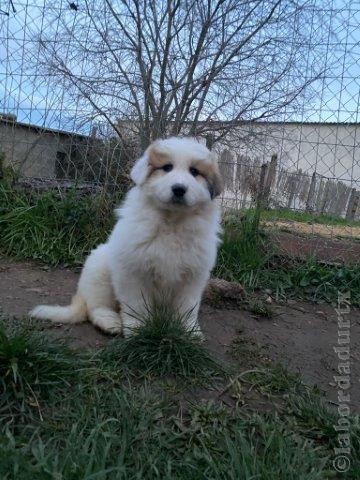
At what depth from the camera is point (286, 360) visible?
9.48 feet

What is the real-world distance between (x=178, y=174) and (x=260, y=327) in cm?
145

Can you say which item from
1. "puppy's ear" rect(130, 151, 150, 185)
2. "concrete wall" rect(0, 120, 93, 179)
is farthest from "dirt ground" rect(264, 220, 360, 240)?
"puppy's ear" rect(130, 151, 150, 185)

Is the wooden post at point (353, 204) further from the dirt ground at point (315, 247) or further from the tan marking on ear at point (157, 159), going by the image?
the tan marking on ear at point (157, 159)

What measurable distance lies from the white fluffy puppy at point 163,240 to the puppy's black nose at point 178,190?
0.02m

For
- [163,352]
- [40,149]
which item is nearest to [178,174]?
[163,352]

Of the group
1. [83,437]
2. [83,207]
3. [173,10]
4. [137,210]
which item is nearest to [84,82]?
[173,10]

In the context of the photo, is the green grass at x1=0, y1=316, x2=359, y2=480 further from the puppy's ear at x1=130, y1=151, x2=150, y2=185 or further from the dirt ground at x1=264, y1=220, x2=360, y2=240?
the dirt ground at x1=264, y1=220, x2=360, y2=240

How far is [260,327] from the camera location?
11.4 ft

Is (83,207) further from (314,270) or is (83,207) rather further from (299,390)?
(299,390)

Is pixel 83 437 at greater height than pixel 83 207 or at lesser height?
lesser

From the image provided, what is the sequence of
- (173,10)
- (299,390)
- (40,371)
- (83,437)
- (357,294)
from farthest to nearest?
(173,10)
(357,294)
(299,390)
(40,371)
(83,437)

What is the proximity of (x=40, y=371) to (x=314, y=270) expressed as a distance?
9.86 ft

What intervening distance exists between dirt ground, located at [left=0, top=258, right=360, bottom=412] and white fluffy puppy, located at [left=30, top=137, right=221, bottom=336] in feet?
0.82

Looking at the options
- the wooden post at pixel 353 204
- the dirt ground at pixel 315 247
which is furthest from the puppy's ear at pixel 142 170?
the wooden post at pixel 353 204
